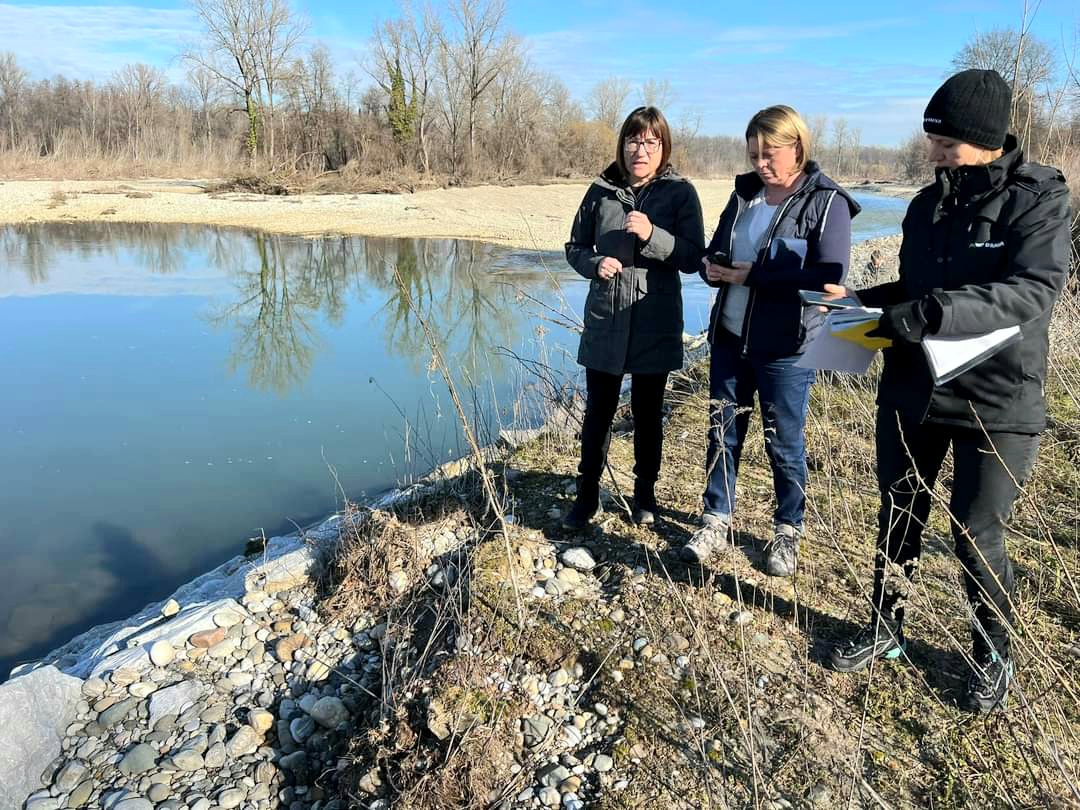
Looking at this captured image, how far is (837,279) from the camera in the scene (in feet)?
9.12

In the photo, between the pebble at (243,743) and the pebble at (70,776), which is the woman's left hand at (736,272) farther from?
the pebble at (70,776)

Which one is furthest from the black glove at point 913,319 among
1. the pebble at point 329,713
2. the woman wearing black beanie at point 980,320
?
the pebble at point 329,713

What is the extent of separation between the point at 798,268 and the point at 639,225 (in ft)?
2.07

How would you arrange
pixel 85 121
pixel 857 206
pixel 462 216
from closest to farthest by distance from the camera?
pixel 857 206, pixel 462 216, pixel 85 121

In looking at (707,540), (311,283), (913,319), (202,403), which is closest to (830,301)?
(913,319)

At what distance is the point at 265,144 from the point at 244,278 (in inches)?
921

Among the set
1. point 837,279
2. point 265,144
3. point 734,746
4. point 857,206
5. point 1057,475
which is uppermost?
point 265,144

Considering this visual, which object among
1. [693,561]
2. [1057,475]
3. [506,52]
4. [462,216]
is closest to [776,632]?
[693,561]

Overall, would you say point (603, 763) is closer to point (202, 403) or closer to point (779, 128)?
point (779, 128)

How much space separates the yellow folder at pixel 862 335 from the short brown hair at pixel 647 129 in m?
1.19

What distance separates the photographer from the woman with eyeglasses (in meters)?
3.09

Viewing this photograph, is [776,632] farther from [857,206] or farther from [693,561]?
[857,206]

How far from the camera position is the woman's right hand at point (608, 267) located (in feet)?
10.1

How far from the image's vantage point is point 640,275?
3.14 metres
